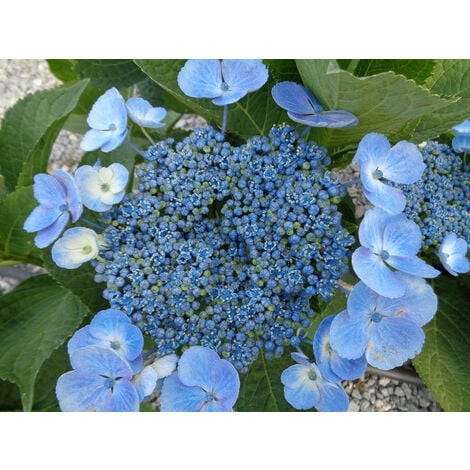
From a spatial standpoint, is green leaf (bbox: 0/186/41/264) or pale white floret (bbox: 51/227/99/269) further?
green leaf (bbox: 0/186/41/264)

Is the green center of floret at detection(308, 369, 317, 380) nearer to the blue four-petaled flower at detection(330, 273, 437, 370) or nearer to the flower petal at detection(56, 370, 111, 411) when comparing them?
the blue four-petaled flower at detection(330, 273, 437, 370)

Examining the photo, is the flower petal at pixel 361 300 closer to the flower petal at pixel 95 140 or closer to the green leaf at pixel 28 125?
the flower petal at pixel 95 140

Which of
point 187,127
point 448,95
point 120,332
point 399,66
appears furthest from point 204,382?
point 187,127

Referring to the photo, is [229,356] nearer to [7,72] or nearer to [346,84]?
[346,84]

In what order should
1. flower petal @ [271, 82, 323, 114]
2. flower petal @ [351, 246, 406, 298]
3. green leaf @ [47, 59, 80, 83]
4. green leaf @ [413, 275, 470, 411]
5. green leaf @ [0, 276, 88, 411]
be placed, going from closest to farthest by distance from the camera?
flower petal @ [351, 246, 406, 298] < flower petal @ [271, 82, 323, 114] < green leaf @ [0, 276, 88, 411] < green leaf @ [413, 275, 470, 411] < green leaf @ [47, 59, 80, 83]

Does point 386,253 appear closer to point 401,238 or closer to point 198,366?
point 401,238

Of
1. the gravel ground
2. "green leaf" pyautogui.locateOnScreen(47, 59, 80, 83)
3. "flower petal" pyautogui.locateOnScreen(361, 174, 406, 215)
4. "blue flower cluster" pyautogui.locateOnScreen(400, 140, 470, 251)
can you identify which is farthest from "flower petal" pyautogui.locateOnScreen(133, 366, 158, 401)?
the gravel ground

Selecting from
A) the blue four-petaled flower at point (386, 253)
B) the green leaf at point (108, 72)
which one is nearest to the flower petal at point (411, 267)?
the blue four-petaled flower at point (386, 253)
